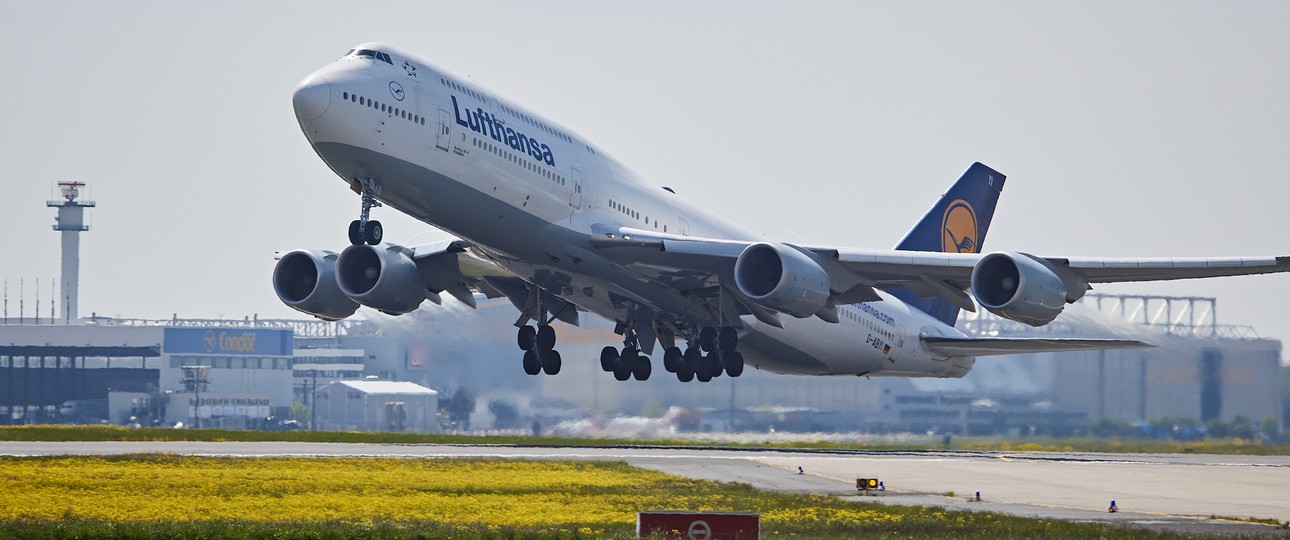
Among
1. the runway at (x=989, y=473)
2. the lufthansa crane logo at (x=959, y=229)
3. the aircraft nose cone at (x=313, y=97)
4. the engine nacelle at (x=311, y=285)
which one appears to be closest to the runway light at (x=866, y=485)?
the runway at (x=989, y=473)

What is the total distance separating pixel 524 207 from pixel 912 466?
20.9 m

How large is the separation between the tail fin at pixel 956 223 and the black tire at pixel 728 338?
10.1 meters

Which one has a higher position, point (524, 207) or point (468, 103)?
point (468, 103)

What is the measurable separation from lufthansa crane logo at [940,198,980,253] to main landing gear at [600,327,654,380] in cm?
1226

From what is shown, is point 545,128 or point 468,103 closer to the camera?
A: point 468,103

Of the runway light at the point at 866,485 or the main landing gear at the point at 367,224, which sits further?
the runway light at the point at 866,485

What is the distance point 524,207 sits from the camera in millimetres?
32906

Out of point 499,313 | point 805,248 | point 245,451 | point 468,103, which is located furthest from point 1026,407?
point 468,103

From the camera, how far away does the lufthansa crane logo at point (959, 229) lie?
48.5 metres

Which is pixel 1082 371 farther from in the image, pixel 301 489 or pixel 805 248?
pixel 301 489

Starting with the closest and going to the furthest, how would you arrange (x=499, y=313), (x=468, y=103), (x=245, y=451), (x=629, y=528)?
(x=629, y=528) → (x=468, y=103) → (x=245, y=451) → (x=499, y=313)

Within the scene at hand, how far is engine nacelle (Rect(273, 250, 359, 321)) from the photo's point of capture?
3947cm

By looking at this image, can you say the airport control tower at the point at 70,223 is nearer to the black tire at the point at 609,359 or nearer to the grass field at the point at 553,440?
the grass field at the point at 553,440

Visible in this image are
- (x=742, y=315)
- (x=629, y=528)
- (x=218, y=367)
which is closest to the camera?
(x=629, y=528)
